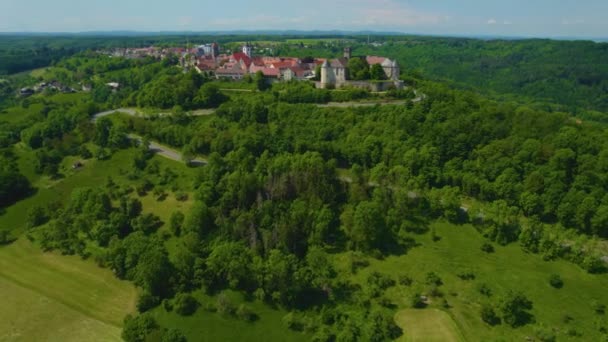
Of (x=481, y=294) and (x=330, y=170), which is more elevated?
(x=330, y=170)

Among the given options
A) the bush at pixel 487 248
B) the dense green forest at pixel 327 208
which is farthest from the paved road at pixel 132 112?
the bush at pixel 487 248

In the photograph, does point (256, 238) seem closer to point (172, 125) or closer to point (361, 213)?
point (361, 213)

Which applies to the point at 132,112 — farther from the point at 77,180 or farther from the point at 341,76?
the point at 341,76

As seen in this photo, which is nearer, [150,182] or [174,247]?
[174,247]

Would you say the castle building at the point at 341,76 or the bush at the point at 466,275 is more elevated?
the castle building at the point at 341,76

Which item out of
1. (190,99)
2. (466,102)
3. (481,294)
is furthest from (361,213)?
(190,99)

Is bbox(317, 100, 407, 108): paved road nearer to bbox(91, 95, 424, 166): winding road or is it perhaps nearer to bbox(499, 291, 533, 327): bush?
bbox(91, 95, 424, 166): winding road

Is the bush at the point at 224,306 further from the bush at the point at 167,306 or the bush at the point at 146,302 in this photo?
the bush at the point at 146,302

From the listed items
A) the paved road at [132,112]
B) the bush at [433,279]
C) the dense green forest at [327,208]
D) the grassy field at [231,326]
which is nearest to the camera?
the grassy field at [231,326]

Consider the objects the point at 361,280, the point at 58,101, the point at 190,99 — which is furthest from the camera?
the point at 58,101
